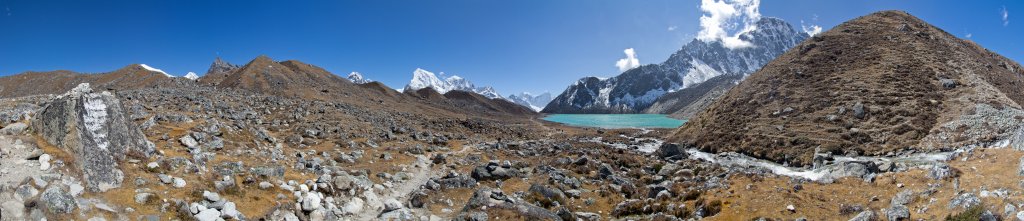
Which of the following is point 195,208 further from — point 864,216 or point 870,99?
point 870,99

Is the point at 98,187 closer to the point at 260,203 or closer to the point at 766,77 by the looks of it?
the point at 260,203

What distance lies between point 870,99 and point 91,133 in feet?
214

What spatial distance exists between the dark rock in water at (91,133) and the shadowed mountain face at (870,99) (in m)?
46.3

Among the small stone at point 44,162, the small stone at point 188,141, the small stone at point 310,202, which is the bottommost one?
the small stone at point 310,202

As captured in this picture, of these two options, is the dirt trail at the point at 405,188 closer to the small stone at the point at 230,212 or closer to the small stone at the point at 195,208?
the small stone at the point at 230,212

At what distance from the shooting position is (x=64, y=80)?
112688 mm

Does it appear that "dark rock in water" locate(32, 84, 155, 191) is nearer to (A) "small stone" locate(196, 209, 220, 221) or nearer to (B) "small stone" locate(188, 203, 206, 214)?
(B) "small stone" locate(188, 203, 206, 214)

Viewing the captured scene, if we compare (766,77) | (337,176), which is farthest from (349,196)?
(766,77)

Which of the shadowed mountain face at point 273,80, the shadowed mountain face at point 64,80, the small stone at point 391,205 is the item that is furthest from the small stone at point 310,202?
the shadowed mountain face at point 64,80

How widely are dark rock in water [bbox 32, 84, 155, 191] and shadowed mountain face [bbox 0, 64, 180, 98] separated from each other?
9848cm

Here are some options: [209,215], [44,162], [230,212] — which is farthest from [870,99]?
[44,162]

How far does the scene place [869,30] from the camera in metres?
75.2

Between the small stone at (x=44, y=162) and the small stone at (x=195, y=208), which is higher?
the small stone at (x=44, y=162)

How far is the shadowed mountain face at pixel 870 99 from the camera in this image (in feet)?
135
